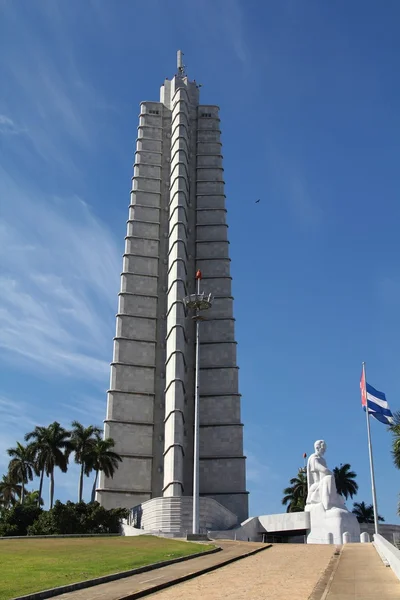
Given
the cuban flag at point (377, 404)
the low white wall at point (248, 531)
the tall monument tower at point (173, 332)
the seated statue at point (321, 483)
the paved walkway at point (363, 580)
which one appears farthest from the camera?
the tall monument tower at point (173, 332)

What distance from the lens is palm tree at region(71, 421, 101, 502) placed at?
168 ft

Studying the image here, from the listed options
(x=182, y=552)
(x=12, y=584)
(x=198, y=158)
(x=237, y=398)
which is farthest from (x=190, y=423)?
(x=12, y=584)

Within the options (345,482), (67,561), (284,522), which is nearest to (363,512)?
(345,482)

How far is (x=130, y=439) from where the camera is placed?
5869 centimetres

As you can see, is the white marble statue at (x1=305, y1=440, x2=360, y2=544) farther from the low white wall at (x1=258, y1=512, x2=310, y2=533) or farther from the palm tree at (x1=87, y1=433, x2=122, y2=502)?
the palm tree at (x1=87, y1=433, x2=122, y2=502)

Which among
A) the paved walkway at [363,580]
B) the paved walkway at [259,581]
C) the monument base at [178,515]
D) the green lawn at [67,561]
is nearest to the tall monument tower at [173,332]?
the monument base at [178,515]

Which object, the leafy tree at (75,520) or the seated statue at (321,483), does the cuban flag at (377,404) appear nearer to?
the seated statue at (321,483)

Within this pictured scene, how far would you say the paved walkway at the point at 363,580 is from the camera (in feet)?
39.7

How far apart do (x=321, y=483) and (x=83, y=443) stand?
819 inches

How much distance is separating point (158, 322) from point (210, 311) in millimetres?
5142

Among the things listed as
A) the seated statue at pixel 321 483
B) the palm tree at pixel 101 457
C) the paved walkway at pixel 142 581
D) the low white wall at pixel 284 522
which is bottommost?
the paved walkway at pixel 142 581

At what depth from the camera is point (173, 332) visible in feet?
189

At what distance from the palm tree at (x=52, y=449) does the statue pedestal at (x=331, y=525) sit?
2169cm

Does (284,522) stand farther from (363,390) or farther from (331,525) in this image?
(363,390)
